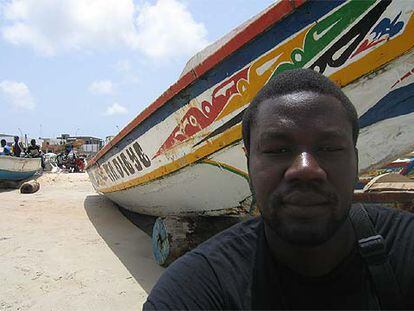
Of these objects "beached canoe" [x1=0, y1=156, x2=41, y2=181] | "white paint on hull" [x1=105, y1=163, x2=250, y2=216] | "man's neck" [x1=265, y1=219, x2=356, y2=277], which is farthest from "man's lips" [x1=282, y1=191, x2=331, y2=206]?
"beached canoe" [x1=0, y1=156, x2=41, y2=181]

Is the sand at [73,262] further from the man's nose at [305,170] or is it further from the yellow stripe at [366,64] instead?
the man's nose at [305,170]

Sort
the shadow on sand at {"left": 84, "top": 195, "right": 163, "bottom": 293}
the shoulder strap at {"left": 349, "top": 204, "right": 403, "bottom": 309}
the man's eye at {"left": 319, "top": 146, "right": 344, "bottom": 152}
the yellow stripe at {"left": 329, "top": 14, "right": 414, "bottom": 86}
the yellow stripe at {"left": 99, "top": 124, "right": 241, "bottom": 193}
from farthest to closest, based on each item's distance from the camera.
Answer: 1. the shadow on sand at {"left": 84, "top": 195, "right": 163, "bottom": 293}
2. the yellow stripe at {"left": 99, "top": 124, "right": 241, "bottom": 193}
3. the yellow stripe at {"left": 329, "top": 14, "right": 414, "bottom": 86}
4. the man's eye at {"left": 319, "top": 146, "right": 344, "bottom": 152}
5. the shoulder strap at {"left": 349, "top": 204, "right": 403, "bottom": 309}

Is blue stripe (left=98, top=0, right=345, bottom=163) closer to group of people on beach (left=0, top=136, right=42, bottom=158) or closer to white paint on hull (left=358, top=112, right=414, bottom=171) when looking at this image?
white paint on hull (left=358, top=112, right=414, bottom=171)

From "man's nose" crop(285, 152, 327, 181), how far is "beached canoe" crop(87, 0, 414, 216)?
1.66 metres

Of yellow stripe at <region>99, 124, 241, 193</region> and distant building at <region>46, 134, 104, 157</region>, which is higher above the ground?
distant building at <region>46, 134, 104, 157</region>

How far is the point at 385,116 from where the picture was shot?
7.95 ft

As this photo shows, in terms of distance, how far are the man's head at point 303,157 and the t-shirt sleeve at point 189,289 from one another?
8.0 inches

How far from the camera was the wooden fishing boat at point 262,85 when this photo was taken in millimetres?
2275

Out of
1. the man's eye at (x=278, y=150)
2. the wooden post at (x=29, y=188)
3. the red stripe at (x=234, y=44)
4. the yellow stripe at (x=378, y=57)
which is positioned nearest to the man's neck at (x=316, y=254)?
the man's eye at (x=278, y=150)

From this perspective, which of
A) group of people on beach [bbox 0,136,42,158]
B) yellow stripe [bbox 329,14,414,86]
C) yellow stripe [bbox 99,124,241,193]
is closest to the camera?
yellow stripe [bbox 329,14,414,86]

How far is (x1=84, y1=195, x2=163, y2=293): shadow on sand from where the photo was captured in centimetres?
347

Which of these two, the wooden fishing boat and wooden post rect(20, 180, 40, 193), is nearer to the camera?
the wooden fishing boat

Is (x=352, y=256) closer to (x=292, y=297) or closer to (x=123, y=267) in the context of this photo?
(x=292, y=297)

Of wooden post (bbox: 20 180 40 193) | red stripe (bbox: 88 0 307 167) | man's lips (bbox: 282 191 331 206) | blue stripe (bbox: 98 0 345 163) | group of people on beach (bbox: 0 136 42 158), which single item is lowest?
man's lips (bbox: 282 191 331 206)
